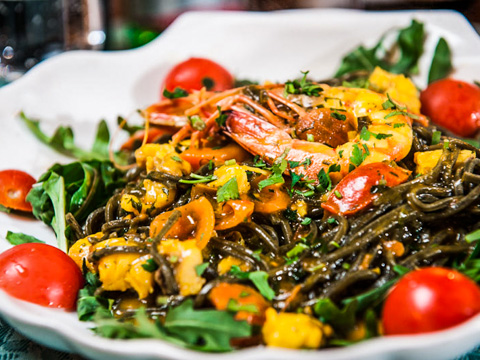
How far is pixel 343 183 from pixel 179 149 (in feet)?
4.74

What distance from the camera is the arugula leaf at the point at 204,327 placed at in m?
2.61

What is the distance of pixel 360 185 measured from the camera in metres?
3.33

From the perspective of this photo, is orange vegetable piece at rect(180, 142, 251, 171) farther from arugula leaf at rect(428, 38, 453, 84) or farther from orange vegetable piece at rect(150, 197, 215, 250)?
arugula leaf at rect(428, 38, 453, 84)

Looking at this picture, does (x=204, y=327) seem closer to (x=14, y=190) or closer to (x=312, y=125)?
(x=312, y=125)

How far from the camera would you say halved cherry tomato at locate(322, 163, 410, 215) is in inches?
130

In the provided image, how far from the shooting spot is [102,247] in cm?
346

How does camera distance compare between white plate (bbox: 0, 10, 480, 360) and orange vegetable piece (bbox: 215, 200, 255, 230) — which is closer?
orange vegetable piece (bbox: 215, 200, 255, 230)

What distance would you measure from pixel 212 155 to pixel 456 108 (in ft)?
8.43

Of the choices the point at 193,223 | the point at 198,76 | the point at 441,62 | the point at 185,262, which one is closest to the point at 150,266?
the point at 185,262

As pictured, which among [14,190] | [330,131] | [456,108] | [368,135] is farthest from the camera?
[456,108]

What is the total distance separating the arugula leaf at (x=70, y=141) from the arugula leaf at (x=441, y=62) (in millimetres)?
3613

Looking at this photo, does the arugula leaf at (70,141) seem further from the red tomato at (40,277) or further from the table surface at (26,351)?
the table surface at (26,351)

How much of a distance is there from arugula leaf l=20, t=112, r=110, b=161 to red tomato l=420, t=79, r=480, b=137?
334 centimetres

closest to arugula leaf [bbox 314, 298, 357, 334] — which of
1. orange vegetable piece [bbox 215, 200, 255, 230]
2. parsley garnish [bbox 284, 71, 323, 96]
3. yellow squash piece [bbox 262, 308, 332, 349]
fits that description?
yellow squash piece [bbox 262, 308, 332, 349]
